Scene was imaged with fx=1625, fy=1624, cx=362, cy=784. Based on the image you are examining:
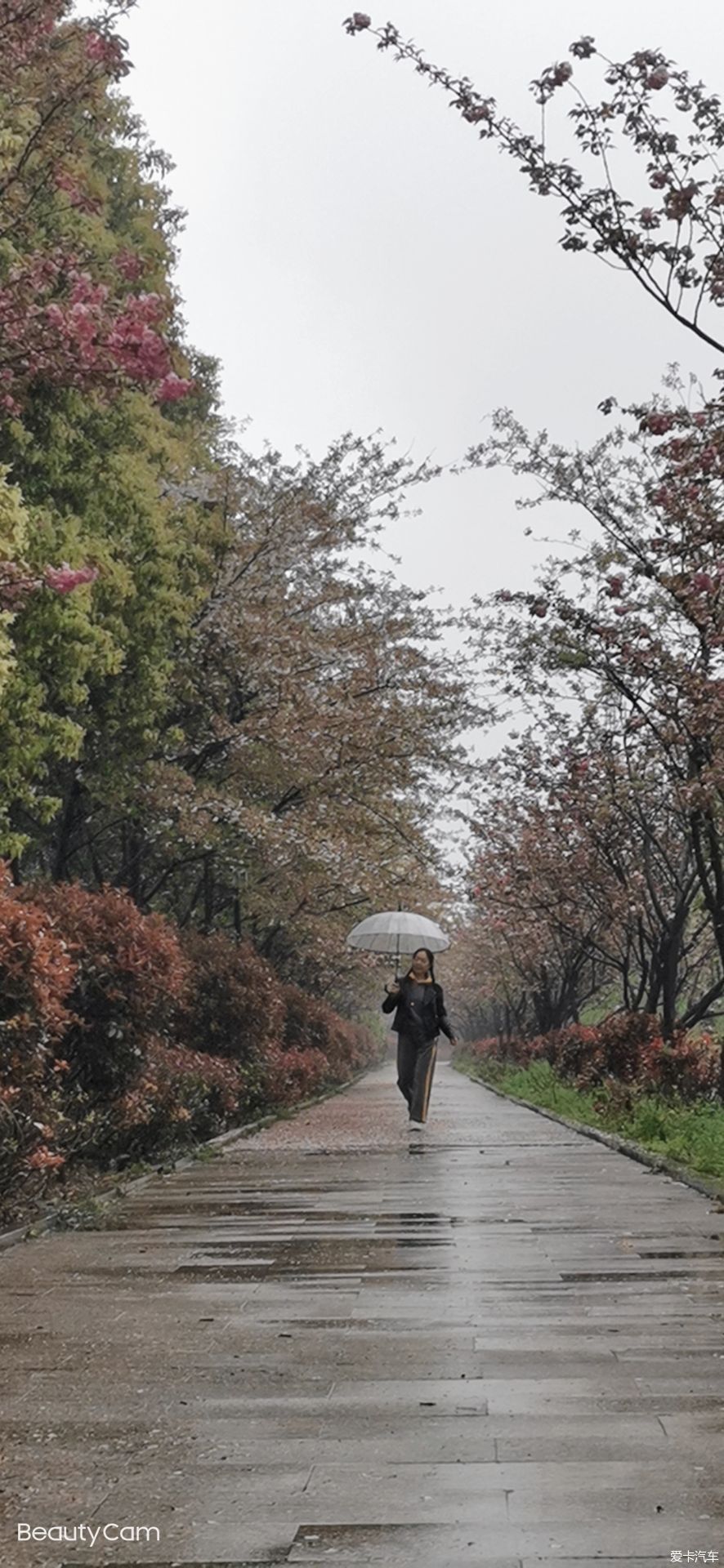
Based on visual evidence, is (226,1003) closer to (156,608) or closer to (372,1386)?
(156,608)

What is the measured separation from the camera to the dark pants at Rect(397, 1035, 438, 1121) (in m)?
16.6

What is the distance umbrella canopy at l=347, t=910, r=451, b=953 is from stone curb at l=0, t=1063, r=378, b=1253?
257 cm

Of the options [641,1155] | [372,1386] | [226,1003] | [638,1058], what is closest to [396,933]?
[226,1003]

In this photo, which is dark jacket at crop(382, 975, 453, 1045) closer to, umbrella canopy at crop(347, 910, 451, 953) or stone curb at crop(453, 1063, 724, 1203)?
stone curb at crop(453, 1063, 724, 1203)

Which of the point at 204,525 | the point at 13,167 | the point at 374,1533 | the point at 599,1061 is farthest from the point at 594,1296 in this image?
the point at 599,1061

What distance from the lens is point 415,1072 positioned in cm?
1697

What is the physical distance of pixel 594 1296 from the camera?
648 cm

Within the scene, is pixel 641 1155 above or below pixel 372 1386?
above

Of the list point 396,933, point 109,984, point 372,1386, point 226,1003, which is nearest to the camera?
point 372,1386

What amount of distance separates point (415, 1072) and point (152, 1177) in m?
5.40

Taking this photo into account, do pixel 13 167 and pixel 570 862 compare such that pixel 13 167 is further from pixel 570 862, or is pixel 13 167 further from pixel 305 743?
pixel 570 862

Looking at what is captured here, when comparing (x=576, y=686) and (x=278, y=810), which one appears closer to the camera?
(x=576, y=686)

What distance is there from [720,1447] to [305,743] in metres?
17.6

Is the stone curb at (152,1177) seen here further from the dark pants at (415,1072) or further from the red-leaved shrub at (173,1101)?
the dark pants at (415,1072)
